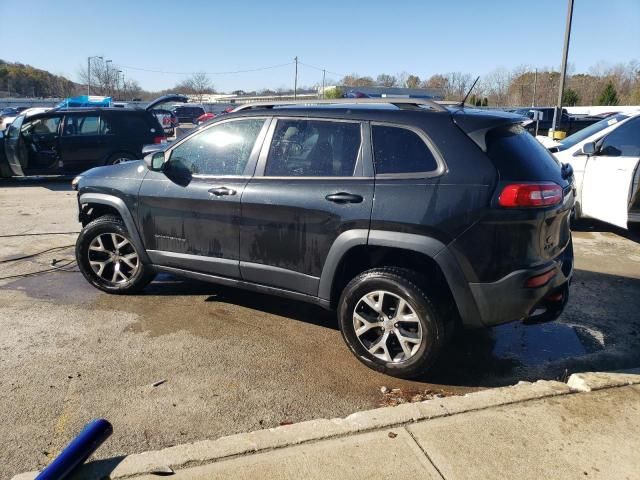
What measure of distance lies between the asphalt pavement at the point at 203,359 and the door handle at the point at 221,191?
44.1 inches

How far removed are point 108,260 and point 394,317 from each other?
3.00m

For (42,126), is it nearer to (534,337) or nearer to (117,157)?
(117,157)

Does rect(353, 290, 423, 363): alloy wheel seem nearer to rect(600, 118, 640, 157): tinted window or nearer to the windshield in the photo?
rect(600, 118, 640, 157): tinted window

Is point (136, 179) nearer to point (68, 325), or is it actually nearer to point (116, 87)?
point (68, 325)

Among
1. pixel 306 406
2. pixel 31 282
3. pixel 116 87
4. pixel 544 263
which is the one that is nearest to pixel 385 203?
pixel 544 263

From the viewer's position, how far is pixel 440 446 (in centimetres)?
278

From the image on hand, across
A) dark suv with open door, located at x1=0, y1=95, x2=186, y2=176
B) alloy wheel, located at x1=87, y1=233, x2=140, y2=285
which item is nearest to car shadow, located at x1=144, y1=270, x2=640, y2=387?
alloy wheel, located at x1=87, y1=233, x2=140, y2=285

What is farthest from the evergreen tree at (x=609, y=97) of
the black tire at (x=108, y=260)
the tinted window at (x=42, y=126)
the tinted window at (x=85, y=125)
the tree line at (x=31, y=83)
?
the tree line at (x=31, y=83)

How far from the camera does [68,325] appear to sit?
14.5 ft

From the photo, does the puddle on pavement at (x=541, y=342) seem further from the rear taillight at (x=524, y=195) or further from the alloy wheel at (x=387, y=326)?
the rear taillight at (x=524, y=195)

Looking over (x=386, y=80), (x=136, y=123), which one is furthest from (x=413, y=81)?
(x=136, y=123)

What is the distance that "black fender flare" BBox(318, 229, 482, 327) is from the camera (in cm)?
336

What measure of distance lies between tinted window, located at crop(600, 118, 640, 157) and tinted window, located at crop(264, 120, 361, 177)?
5167 millimetres

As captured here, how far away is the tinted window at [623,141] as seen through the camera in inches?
287
